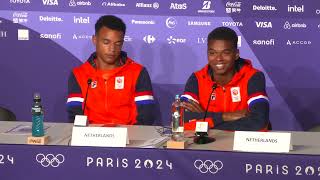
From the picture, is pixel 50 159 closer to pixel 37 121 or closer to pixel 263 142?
pixel 37 121

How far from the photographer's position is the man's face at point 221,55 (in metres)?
4.23

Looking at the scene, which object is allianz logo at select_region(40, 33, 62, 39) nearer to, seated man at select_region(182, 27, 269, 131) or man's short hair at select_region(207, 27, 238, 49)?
seated man at select_region(182, 27, 269, 131)

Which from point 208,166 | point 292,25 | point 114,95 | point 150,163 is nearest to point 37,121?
point 150,163

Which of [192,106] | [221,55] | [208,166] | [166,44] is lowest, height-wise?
[208,166]

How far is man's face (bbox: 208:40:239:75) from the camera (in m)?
4.23

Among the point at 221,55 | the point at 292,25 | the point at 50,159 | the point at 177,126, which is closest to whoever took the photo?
the point at 50,159

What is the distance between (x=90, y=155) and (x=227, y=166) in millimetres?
684

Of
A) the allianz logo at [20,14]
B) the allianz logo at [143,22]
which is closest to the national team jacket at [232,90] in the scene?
the allianz logo at [143,22]

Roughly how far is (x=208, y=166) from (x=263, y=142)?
30 centimetres

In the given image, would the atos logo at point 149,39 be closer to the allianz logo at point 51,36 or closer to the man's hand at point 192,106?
the allianz logo at point 51,36

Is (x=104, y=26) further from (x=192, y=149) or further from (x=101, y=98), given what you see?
(x=192, y=149)

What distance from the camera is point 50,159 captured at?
3.21 m

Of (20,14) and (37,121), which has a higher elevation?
(20,14)

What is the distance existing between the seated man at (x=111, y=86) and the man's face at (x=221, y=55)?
531 mm
